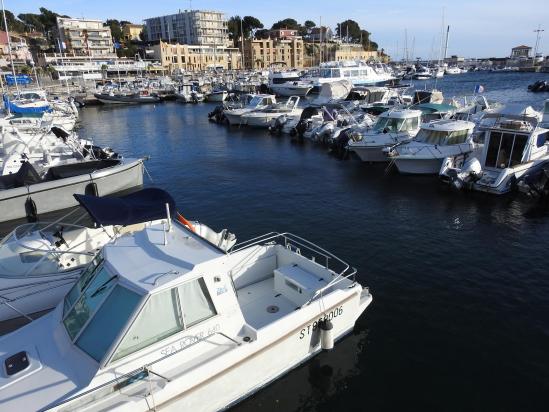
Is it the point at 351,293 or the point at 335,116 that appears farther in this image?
the point at 335,116

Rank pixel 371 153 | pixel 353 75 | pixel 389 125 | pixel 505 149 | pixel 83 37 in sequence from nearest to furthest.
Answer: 1. pixel 505 149
2. pixel 371 153
3. pixel 389 125
4. pixel 353 75
5. pixel 83 37

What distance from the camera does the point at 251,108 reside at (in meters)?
45.3

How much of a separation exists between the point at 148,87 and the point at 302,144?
61.4 m

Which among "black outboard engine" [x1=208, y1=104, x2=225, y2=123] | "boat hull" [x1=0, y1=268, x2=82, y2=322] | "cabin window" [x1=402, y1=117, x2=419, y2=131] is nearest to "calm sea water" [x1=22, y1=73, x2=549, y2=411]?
"cabin window" [x1=402, y1=117, x2=419, y2=131]

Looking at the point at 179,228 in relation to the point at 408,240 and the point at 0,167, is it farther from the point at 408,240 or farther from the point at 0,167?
the point at 0,167

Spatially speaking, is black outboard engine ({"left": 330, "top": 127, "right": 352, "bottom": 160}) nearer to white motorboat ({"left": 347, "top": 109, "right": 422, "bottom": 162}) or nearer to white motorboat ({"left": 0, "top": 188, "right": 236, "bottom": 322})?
white motorboat ({"left": 347, "top": 109, "right": 422, "bottom": 162})

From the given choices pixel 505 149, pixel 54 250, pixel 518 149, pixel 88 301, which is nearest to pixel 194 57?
pixel 505 149

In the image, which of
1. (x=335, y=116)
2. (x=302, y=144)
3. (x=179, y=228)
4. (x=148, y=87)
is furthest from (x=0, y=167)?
(x=148, y=87)

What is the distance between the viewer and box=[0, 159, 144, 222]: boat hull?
1772cm

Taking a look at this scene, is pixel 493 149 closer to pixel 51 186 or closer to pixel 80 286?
pixel 80 286

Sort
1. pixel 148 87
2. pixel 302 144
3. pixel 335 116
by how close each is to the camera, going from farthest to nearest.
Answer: pixel 148 87
pixel 335 116
pixel 302 144

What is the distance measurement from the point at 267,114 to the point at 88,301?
37786 mm

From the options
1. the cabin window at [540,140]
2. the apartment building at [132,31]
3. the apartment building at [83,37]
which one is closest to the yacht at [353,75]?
the cabin window at [540,140]

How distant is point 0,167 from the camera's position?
853 inches
